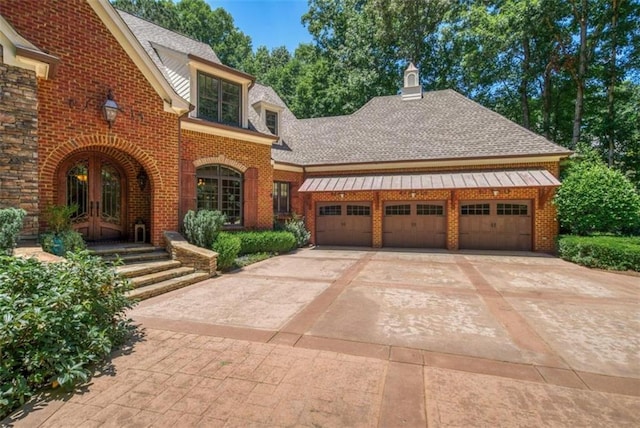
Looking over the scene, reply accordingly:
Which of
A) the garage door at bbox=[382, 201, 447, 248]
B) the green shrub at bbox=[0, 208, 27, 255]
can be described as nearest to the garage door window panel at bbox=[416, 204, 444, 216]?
the garage door at bbox=[382, 201, 447, 248]

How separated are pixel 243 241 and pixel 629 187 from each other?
12.9m

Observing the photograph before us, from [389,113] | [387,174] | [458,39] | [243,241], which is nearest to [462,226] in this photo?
[387,174]

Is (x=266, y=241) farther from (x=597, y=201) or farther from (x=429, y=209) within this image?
(x=597, y=201)

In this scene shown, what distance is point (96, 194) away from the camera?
28.2ft

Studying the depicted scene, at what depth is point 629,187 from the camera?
10.1 m

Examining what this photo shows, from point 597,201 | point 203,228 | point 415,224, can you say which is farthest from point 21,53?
point 597,201

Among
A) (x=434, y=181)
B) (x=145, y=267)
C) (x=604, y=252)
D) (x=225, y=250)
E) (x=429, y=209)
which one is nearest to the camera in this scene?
(x=145, y=267)

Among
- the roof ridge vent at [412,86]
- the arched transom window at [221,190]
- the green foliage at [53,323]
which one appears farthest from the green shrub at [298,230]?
the roof ridge vent at [412,86]

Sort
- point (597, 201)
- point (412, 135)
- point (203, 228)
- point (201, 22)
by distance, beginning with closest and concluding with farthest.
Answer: point (203, 228) → point (597, 201) → point (412, 135) → point (201, 22)

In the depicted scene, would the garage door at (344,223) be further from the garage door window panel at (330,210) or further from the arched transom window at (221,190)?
the arched transom window at (221,190)

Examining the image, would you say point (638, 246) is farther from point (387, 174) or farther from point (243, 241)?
point (243, 241)

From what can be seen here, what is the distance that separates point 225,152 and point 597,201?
12758 millimetres

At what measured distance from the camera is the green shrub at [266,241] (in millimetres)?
10844

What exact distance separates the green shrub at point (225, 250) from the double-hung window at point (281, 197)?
582cm
